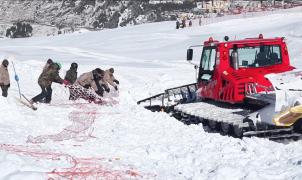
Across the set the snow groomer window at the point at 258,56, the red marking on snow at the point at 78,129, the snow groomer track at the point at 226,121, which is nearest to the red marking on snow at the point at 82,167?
the red marking on snow at the point at 78,129

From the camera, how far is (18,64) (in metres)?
25.1

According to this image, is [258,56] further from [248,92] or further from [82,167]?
[82,167]

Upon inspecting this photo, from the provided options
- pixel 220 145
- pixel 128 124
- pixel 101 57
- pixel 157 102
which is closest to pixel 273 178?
pixel 220 145

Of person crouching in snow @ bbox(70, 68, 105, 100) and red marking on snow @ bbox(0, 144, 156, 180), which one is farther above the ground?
red marking on snow @ bbox(0, 144, 156, 180)

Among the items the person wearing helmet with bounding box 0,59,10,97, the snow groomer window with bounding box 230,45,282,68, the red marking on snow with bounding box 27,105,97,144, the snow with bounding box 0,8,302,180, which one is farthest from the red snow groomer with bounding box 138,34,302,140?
the person wearing helmet with bounding box 0,59,10,97

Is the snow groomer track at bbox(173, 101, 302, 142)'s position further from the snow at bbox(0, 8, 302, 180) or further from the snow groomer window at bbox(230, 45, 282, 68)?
the snow groomer window at bbox(230, 45, 282, 68)

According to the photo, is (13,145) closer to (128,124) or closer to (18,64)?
(128,124)

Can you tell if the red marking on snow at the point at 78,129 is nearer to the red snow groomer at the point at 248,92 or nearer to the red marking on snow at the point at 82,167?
the red marking on snow at the point at 82,167

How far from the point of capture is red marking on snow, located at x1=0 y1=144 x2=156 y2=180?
6992mm

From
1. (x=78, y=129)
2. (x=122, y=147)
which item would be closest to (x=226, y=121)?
(x=122, y=147)

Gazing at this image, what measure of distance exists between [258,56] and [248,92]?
1.42 m

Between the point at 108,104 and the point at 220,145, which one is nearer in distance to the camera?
the point at 220,145

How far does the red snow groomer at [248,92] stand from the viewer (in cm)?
930

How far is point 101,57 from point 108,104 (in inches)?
756
